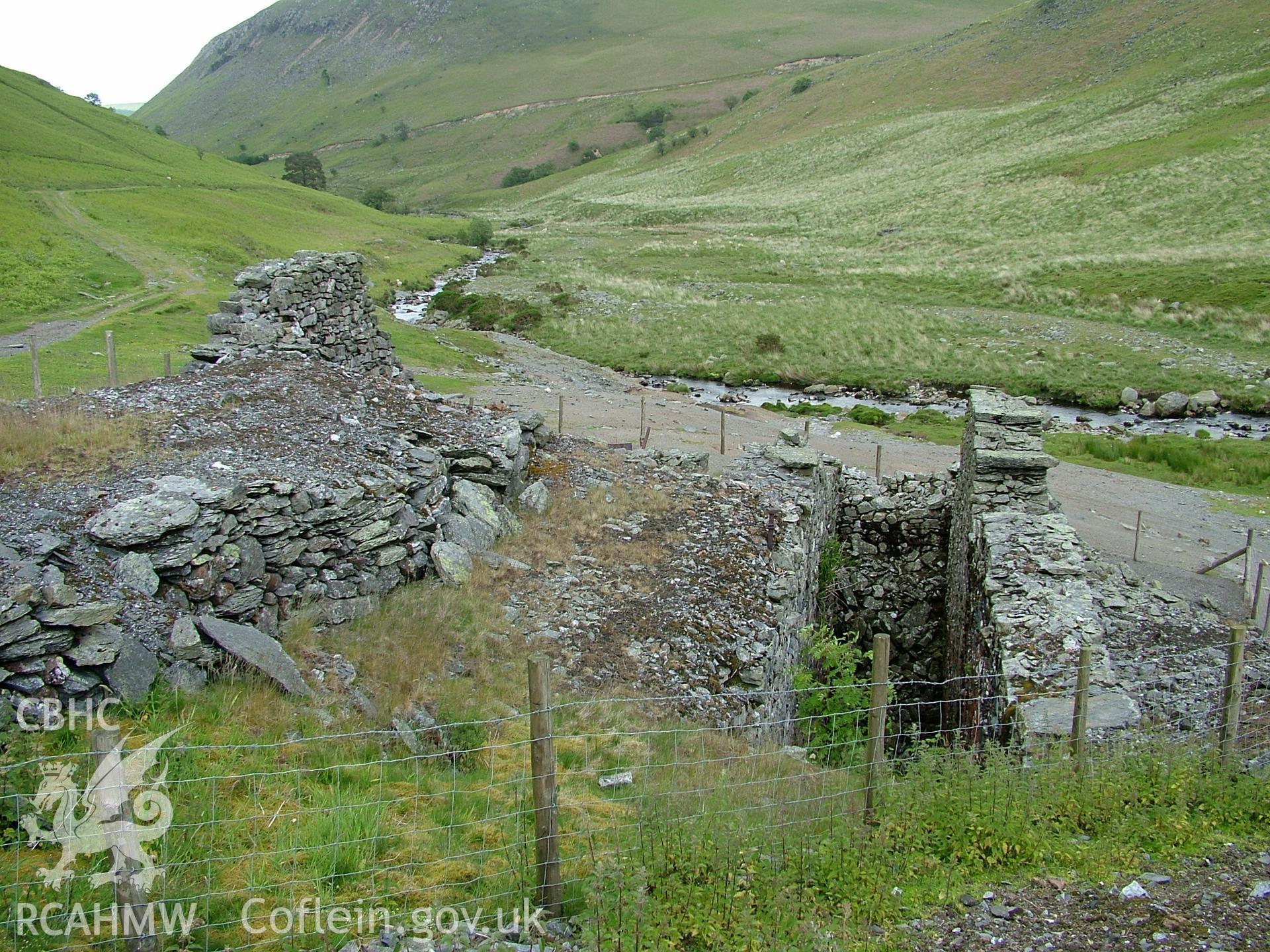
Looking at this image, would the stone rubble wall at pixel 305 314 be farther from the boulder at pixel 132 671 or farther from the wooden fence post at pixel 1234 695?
the wooden fence post at pixel 1234 695

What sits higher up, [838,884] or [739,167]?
[739,167]

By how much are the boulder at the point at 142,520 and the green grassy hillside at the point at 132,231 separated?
1347 centimetres

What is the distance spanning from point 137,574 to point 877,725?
7.26 metres

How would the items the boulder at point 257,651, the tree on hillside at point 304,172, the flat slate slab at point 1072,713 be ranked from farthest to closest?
the tree on hillside at point 304,172 < the flat slate slab at point 1072,713 < the boulder at point 257,651

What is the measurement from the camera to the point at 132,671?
8.02 metres

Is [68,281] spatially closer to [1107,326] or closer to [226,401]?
[226,401]

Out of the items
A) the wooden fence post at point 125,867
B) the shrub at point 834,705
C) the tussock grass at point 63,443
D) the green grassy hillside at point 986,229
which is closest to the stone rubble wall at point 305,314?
the tussock grass at point 63,443

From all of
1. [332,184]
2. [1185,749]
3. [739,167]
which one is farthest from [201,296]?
[332,184]

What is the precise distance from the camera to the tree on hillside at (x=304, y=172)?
12525cm

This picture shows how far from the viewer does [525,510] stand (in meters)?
14.6

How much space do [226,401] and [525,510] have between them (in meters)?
4.86

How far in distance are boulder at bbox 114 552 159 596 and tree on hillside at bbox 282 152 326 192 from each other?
420 feet

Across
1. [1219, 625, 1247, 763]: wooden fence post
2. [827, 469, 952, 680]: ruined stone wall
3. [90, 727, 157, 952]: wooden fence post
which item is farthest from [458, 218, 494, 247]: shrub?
[90, 727, 157, 952]: wooden fence post

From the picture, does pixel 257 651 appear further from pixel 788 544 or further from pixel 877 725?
pixel 788 544
